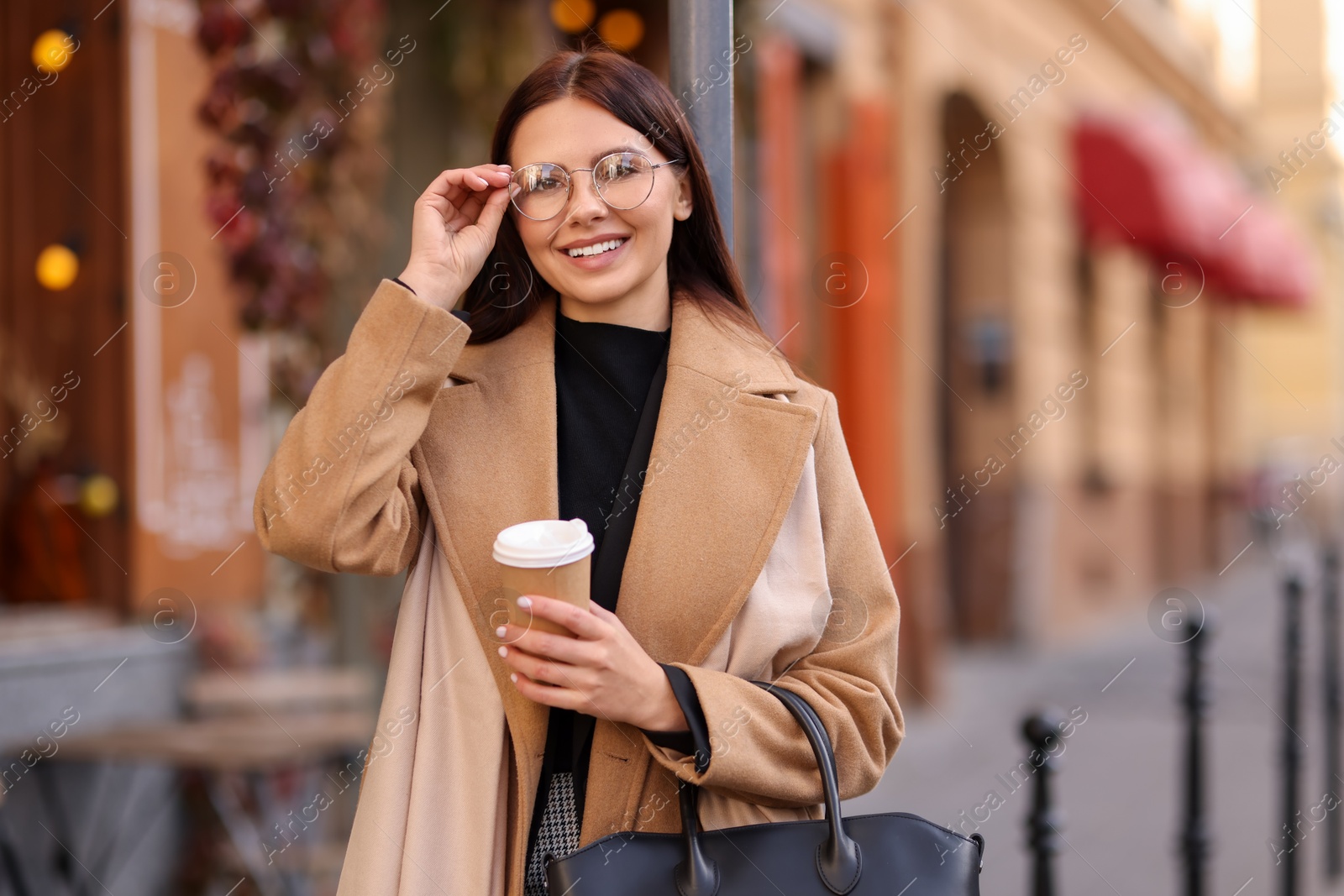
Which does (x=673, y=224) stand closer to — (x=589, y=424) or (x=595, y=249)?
(x=595, y=249)

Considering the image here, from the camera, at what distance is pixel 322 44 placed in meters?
3.37

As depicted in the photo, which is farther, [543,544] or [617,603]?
[617,603]

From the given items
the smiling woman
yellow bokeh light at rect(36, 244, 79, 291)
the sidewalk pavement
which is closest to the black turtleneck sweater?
the smiling woman

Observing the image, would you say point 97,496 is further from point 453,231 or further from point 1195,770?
point 1195,770

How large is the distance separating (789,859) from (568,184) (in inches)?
32.7

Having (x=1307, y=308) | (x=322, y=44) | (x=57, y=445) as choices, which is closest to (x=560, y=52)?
(x=322, y=44)

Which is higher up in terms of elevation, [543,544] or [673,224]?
[673,224]

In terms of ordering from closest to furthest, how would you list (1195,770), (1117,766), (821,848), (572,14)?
1. (821,848)
2. (1195,770)
3. (572,14)
4. (1117,766)

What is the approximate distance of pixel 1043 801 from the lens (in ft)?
9.35

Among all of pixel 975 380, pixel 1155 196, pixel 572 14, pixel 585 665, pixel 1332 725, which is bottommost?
pixel 1332 725

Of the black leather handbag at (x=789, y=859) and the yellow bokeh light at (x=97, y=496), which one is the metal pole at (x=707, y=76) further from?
the yellow bokeh light at (x=97, y=496)

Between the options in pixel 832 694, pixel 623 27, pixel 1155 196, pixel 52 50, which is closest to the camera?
pixel 832 694

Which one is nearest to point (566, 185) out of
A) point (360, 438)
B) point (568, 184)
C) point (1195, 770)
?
point (568, 184)

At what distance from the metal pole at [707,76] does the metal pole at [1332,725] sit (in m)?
4.33
